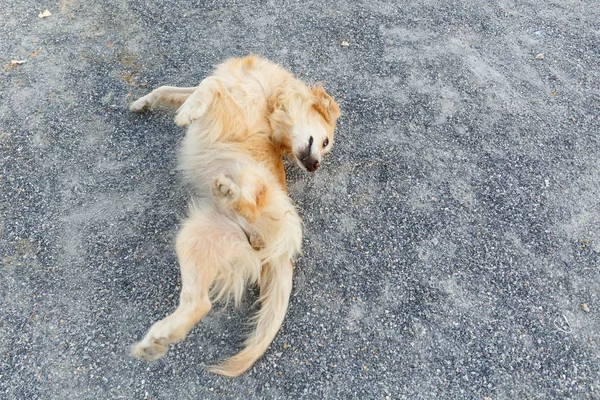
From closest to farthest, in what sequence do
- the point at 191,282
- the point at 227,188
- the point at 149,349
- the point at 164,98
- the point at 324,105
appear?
the point at 149,349
the point at 191,282
the point at 227,188
the point at 324,105
the point at 164,98

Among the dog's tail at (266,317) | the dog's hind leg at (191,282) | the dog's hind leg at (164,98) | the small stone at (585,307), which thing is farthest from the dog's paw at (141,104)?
the small stone at (585,307)

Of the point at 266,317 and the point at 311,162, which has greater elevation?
the point at 311,162

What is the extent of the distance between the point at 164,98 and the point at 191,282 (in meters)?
2.15

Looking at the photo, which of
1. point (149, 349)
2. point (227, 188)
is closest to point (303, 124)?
point (227, 188)

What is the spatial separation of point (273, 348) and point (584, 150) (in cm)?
411

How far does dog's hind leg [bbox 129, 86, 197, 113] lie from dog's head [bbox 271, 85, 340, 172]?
1.01 metres

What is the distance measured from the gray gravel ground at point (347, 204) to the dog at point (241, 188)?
0.92 ft

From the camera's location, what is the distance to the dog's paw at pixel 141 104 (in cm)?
443

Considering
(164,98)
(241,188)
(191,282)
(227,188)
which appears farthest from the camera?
(164,98)

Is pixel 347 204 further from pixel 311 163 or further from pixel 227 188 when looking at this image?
pixel 227 188

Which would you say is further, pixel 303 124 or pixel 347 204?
pixel 347 204

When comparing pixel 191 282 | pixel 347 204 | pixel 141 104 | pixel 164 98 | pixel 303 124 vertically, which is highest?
pixel 303 124

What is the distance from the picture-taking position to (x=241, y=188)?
11.3 ft

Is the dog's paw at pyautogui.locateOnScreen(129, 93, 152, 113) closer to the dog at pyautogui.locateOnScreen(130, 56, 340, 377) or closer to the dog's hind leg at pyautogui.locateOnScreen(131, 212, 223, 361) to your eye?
the dog at pyautogui.locateOnScreen(130, 56, 340, 377)
